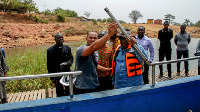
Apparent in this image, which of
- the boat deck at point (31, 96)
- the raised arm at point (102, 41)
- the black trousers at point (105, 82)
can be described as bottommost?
the boat deck at point (31, 96)

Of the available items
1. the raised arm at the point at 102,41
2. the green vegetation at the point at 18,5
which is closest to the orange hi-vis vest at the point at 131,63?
the raised arm at the point at 102,41

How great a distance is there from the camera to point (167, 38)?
508cm

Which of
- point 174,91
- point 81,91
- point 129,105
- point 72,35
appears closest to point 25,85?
point 81,91

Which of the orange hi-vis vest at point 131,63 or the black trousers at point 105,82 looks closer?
the orange hi-vis vest at point 131,63

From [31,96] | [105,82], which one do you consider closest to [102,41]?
[105,82]

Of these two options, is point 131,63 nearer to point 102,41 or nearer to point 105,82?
point 102,41

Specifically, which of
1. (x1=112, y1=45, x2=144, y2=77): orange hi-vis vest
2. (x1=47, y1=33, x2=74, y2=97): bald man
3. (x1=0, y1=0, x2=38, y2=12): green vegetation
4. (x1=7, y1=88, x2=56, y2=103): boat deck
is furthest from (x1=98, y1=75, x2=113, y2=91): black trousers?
(x1=0, y1=0, x2=38, y2=12): green vegetation

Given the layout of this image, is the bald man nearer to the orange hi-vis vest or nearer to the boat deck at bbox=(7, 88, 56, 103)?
the boat deck at bbox=(7, 88, 56, 103)

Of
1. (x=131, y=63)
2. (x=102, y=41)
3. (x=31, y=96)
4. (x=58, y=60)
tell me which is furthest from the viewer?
(x=31, y=96)

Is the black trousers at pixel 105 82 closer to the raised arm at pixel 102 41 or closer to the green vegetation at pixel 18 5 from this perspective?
the raised arm at pixel 102 41

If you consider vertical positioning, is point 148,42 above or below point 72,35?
below

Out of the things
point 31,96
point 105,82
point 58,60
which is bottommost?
point 31,96

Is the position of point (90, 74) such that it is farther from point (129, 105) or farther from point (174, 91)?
point (174, 91)

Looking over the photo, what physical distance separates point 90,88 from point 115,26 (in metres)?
0.89
